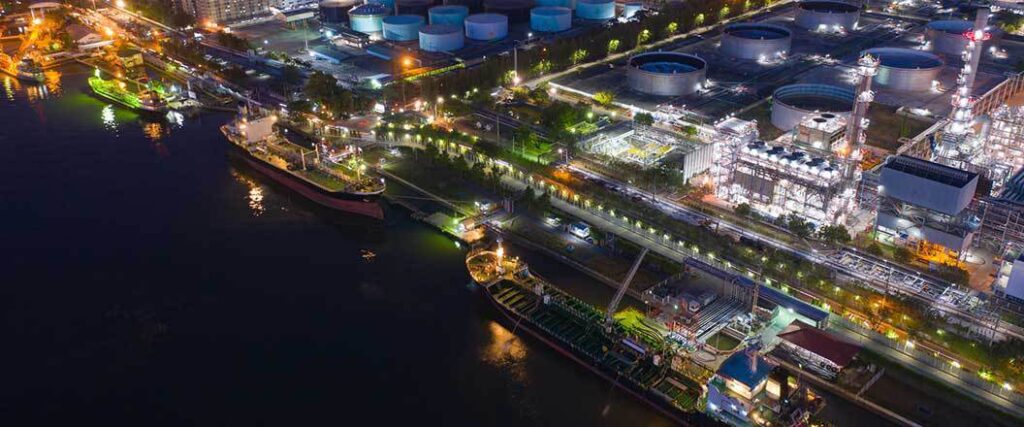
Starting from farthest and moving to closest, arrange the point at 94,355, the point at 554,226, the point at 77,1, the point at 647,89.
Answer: the point at 77,1
the point at 647,89
the point at 554,226
the point at 94,355

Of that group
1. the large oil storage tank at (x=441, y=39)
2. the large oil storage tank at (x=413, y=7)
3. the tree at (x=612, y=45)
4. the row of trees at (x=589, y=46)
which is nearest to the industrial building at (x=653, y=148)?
the row of trees at (x=589, y=46)

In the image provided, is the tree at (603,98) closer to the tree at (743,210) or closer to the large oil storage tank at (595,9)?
the tree at (743,210)

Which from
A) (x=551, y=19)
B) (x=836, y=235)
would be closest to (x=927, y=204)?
(x=836, y=235)

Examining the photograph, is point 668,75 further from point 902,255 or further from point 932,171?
point 902,255

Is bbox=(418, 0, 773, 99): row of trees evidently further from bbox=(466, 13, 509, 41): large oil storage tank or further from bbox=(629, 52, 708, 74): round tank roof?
bbox=(466, 13, 509, 41): large oil storage tank

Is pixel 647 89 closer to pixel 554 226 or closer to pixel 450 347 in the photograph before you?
pixel 554 226

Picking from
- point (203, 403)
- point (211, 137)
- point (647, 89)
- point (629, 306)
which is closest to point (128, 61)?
point (211, 137)
